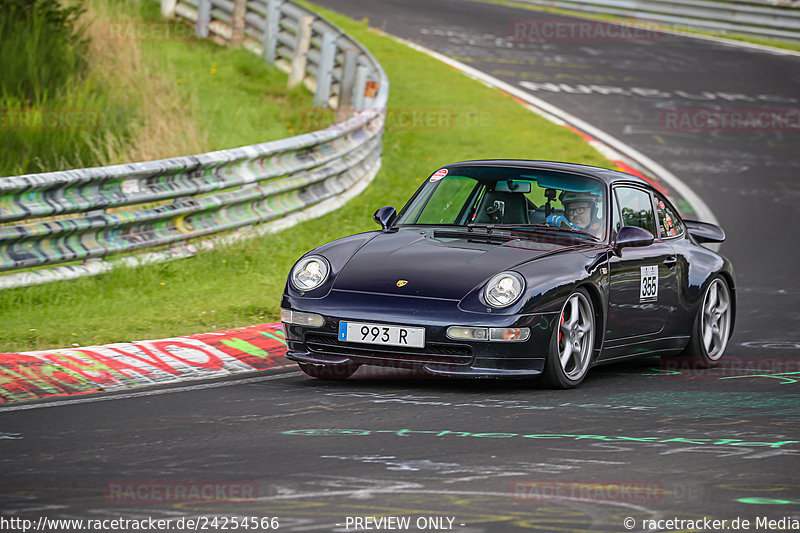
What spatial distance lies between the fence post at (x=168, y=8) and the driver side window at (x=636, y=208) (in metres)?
15.3

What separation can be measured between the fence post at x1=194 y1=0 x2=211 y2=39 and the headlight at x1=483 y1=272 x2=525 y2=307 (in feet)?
51.8

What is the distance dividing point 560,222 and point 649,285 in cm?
72

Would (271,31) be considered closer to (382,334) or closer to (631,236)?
(631,236)

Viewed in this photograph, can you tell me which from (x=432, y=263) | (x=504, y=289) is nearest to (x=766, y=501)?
(x=504, y=289)

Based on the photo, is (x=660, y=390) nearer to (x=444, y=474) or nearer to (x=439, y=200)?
(x=439, y=200)

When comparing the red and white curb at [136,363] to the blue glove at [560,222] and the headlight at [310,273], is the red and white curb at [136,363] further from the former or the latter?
the blue glove at [560,222]

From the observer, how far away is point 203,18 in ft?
71.4

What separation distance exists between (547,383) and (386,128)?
12376mm

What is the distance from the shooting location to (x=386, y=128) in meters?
19.2

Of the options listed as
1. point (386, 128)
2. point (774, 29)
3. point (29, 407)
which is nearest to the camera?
point (29, 407)

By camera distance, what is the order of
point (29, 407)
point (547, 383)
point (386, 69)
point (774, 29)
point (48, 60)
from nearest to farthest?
point (29, 407)
point (547, 383)
point (48, 60)
point (386, 69)
point (774, 29)

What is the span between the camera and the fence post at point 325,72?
61.2 feet

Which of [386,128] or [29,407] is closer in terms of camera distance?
[29,407]

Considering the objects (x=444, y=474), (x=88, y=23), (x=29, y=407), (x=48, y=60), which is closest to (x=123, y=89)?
(x=48, y=60)
